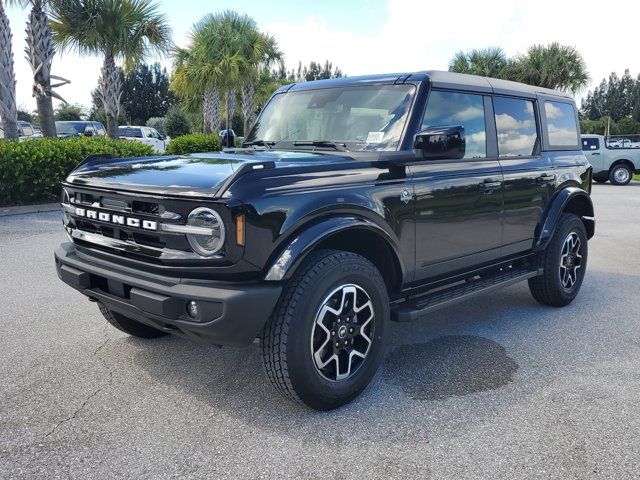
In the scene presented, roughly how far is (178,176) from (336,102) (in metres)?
1.54

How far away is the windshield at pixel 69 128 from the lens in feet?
79.1

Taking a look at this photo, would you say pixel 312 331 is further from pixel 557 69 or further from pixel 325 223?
pixel 557 69

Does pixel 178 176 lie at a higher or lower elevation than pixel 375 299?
higher

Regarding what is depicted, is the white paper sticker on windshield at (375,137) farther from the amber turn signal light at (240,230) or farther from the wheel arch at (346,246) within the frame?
the amber turn signal light at (240,230)

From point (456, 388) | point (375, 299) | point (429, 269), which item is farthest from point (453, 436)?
point (429, 269)

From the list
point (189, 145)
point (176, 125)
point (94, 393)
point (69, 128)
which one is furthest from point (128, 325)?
point (176, 125)

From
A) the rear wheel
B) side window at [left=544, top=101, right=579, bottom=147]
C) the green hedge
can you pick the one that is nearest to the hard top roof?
side window at [left=544, top=101, right=579, bottom=147]

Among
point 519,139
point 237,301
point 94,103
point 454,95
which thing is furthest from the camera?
point 94,103

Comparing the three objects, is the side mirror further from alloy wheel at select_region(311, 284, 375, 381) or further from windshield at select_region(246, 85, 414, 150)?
alloy wheel at select_region(311, 284, 375, 381)

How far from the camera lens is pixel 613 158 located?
19.5 metres

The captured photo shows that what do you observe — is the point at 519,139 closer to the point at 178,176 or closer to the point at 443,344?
the point at 443,344

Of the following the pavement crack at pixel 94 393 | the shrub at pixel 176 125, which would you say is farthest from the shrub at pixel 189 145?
the shrub at pixel 176 125

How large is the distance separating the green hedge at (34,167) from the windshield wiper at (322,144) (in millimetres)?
8326

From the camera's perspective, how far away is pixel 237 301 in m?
2.59
